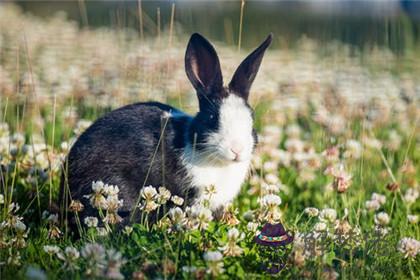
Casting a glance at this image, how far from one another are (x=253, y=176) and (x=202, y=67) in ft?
3.65

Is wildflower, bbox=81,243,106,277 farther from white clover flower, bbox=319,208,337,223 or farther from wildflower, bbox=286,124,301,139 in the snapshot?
wildflower, bbox=286,124,301,139

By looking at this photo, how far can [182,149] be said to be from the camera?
434 centimetres

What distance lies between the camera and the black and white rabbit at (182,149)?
13.8 ft

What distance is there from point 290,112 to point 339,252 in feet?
11.4

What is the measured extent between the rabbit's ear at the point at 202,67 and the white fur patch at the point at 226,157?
0.14 metres

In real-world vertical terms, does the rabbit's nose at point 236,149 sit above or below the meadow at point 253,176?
above

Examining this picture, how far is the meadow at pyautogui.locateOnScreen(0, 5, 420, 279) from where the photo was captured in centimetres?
331

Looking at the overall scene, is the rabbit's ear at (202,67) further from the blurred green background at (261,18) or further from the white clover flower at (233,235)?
the blurred green background at (261,18)

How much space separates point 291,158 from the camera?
5.63 meters

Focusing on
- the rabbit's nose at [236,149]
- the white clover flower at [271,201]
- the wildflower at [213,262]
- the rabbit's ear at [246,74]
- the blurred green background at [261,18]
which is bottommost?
the blurred green background at [261,18]

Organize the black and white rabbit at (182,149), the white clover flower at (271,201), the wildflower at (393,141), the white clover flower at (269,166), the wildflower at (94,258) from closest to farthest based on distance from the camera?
the wildflower at (94,258)
the white clover flower at (271,201)
the black and white rabbit at (182,149)
the white clover flower at (269,166)
the wildflower at (393,141)

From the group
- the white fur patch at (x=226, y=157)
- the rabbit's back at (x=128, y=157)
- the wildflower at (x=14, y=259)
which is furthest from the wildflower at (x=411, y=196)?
the wildflower at (x=14, y=259)

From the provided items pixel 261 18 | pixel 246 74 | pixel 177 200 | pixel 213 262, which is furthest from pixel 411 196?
pixel 261 18

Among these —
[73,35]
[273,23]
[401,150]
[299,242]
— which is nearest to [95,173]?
[299,242]
